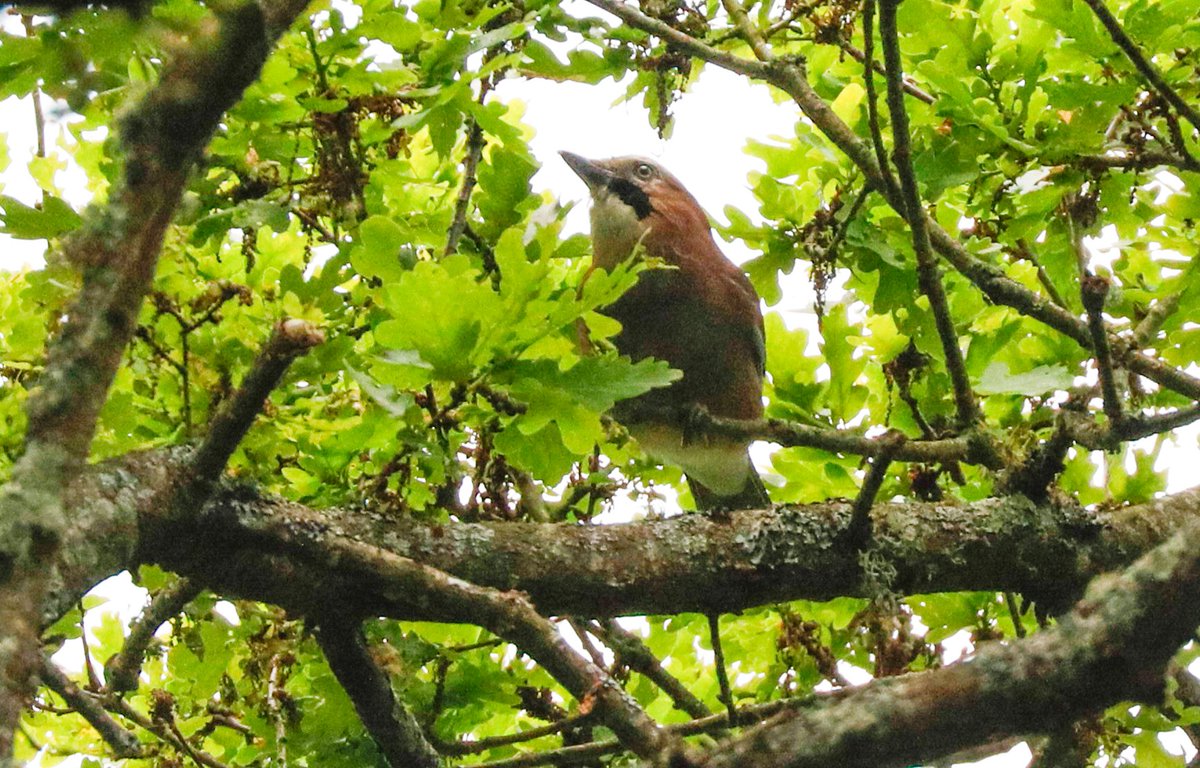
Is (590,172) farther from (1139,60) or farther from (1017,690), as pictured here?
(1017,690)

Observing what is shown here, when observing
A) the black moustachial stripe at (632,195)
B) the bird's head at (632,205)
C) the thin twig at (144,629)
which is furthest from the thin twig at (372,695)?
the black moustachial stripe at (632,195)

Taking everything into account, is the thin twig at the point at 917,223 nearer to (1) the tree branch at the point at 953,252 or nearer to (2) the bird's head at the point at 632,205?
(1) the tree branch at the point at 953,252

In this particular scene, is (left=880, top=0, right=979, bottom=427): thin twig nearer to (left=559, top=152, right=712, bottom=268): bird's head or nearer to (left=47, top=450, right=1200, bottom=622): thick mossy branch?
(left=47, top=450, right=1200, bottom=622): thick mossy branch

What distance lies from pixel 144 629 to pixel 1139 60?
2393 millimetres

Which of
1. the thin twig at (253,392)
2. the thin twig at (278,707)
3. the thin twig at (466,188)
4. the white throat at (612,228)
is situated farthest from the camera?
the white throat at (612,228)

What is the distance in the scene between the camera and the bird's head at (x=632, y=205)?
4504 mm

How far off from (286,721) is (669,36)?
75.7 inches

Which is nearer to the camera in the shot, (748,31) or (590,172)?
(748,31)

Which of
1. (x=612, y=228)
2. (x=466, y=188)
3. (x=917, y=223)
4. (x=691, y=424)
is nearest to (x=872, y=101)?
(x=917, y=223)

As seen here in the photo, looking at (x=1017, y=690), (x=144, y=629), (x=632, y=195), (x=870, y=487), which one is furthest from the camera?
(x=632, y=195)

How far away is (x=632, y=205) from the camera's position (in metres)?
4.64

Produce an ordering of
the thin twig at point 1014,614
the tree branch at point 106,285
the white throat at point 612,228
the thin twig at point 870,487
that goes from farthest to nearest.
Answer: the white throat at point 612,228
the thin twig at point 1014,614
the thin twig at point 870,487
the tree branch at point 106,285

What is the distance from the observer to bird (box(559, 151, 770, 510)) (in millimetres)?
4289

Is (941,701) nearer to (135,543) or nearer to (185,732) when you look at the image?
(135,543)
